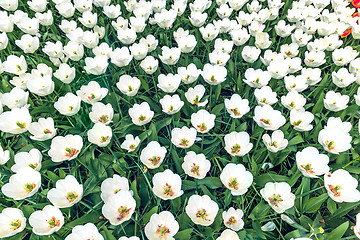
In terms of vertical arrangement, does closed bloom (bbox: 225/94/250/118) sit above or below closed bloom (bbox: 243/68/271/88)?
below

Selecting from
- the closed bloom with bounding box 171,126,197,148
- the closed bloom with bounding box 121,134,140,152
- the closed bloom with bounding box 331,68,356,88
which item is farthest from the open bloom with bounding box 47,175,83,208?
the closed bloom with bounding box 331,68,356,88

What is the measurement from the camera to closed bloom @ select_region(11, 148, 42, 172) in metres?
1.48

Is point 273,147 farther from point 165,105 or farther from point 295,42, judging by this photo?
point 295,42

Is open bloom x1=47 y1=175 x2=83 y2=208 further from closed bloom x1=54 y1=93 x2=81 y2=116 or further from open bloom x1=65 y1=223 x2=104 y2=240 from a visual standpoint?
closed bloom x1=54 y1=93 x2=81 y2=116

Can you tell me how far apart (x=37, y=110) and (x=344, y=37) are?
3.06 m

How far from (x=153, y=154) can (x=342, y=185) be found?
1.04m

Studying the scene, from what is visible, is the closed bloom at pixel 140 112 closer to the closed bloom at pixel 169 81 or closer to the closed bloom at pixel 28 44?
the closed bloom at pixel 169 81

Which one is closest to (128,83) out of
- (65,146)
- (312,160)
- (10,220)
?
(65,146)

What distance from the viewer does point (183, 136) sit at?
1.63 meters

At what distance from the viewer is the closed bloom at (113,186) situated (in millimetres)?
1355

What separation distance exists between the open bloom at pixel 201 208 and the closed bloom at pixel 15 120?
3.57 ft

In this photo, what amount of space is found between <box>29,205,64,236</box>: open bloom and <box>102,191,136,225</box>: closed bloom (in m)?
0.25

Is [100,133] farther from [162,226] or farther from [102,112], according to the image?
[162,226]

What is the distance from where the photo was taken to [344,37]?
2809mm
